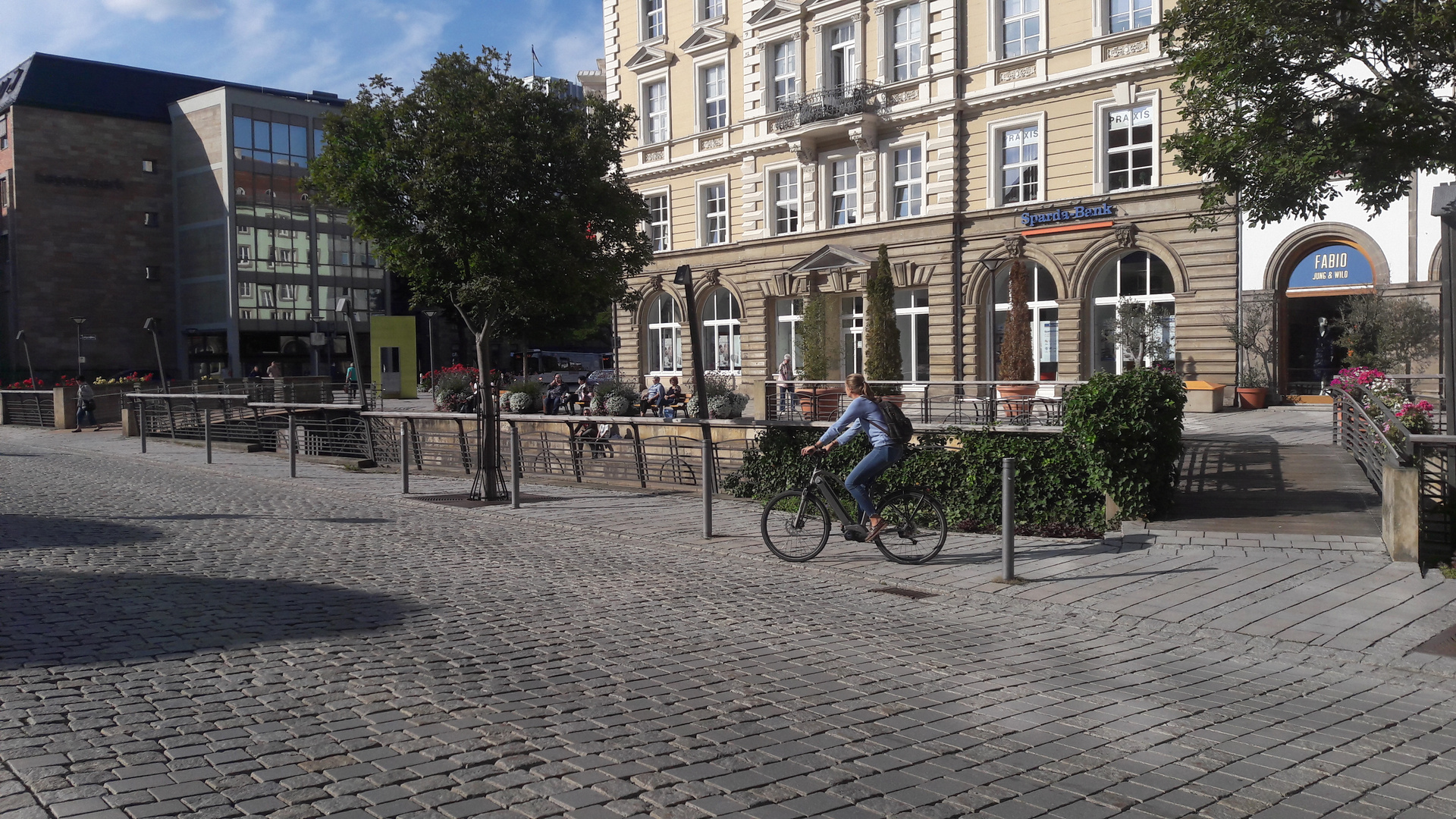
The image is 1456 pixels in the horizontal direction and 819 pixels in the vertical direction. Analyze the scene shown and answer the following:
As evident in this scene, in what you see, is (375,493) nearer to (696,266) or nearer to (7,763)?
(7,763)

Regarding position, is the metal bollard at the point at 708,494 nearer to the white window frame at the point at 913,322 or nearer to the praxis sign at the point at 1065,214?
the praxis sign at the point at 1065,214

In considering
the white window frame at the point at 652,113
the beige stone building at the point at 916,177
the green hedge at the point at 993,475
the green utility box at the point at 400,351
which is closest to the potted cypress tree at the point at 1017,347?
the beige stone building at the point at 916,177

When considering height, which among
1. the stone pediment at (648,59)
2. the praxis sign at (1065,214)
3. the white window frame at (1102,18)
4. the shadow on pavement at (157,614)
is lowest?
the shadow on pavement at (157,614)

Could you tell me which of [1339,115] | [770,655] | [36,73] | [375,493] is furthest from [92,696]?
[36,73]

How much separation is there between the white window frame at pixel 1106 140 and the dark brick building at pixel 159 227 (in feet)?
148

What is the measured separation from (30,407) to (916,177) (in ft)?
94.6

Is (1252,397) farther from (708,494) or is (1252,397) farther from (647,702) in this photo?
(647,702)

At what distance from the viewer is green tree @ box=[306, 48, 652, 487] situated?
14.3 metres

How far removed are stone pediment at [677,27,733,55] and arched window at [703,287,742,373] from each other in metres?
8.65

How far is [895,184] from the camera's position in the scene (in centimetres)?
3288

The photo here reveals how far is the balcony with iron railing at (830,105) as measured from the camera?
32719 millimetres

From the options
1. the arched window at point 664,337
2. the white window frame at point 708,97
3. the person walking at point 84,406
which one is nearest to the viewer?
the person walking at point 84,406

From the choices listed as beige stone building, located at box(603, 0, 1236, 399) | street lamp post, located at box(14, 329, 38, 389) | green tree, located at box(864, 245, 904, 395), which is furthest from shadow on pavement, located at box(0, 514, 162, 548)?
street lamp post, located at box(14, 329, 38, 389)

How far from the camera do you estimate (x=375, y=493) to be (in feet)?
50.9
